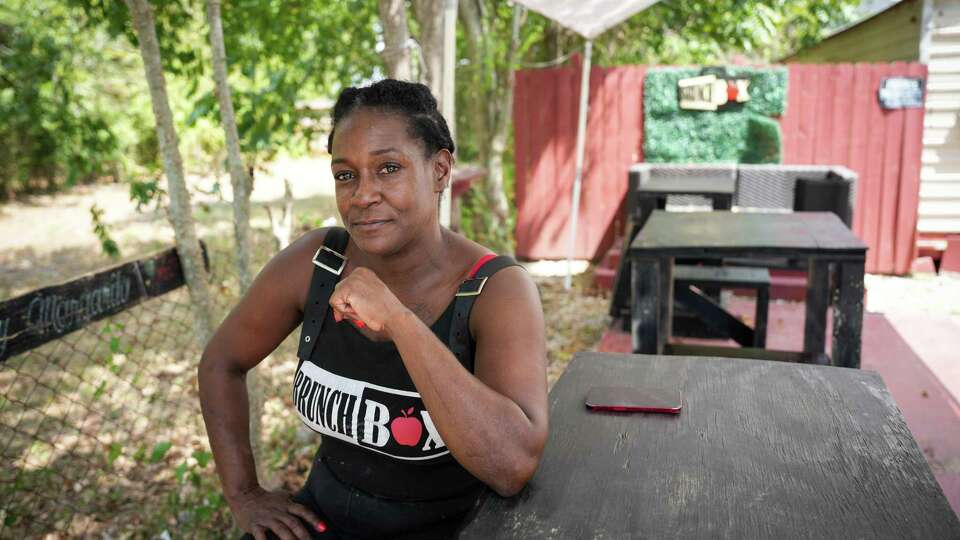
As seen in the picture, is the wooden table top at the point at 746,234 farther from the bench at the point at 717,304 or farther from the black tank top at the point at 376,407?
the black tank top at the point at 376,407

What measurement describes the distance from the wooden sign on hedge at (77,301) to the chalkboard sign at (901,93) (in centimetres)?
766

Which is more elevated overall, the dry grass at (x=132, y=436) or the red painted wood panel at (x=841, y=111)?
the red painted wood panel at (x=841, y=111)

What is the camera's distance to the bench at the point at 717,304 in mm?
4406

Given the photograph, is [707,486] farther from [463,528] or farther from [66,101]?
[66,101]

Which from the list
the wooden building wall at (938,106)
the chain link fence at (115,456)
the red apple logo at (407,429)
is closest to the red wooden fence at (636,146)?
the wooden building wall at (938,106)

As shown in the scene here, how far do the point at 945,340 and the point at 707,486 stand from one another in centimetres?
482

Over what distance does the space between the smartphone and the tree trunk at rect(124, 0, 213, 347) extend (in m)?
1.87

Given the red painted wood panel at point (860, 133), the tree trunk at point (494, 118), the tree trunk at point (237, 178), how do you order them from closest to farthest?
the tree trunk at point (237, 178) < the red painted wood panel at point (860, 133) < the tree trunk at point (494, 118)

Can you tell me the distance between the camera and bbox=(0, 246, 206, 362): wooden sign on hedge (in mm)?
2424

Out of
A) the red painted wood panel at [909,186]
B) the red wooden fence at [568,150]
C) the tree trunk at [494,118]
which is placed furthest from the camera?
the red wooden fence at [568,150]

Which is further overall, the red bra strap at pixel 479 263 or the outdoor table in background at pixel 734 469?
the red bra strap at pixel 479 263

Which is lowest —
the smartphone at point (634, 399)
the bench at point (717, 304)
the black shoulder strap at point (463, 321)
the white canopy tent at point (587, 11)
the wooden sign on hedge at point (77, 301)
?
the bench at point (717, 304)

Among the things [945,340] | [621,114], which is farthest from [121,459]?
[621,114]

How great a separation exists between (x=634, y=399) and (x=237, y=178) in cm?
202
